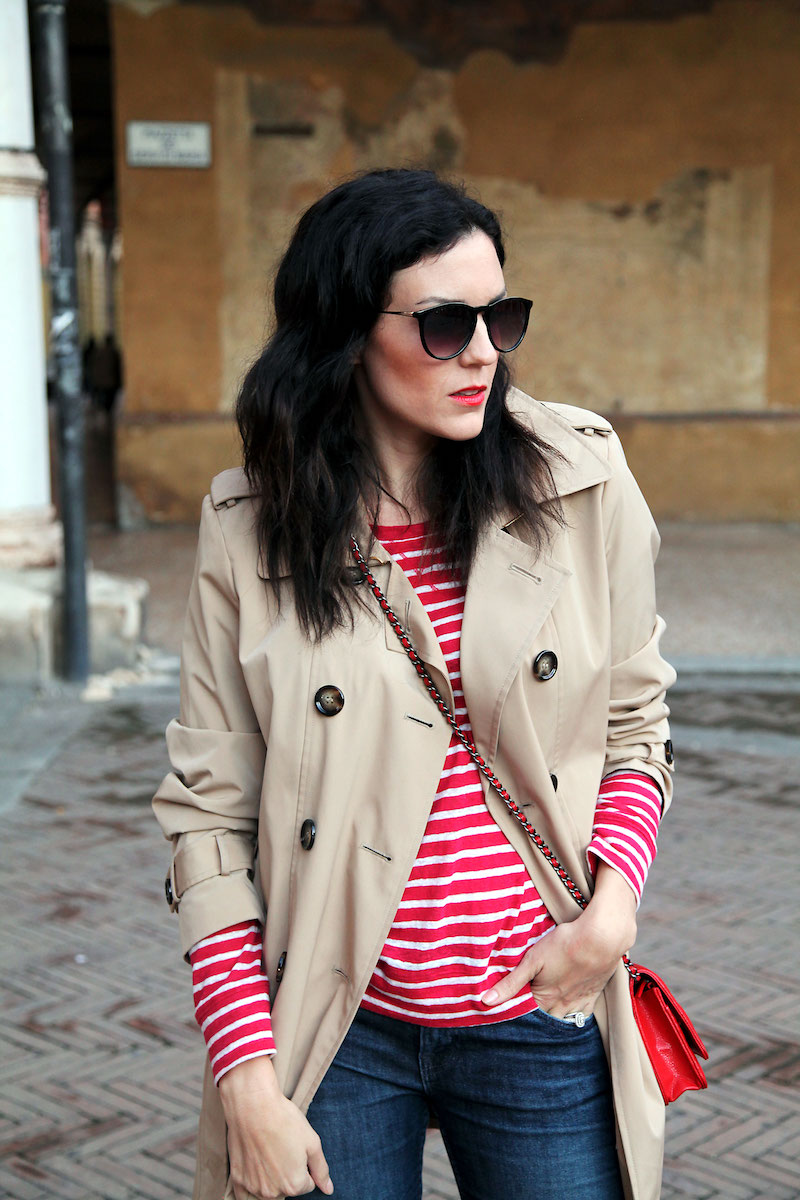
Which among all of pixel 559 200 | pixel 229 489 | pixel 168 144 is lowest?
pixel 229 489

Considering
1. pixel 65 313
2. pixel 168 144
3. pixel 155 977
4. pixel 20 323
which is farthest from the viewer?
pixel 168 144

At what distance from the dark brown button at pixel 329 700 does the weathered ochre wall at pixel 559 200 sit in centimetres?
983

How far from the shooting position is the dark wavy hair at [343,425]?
1.71 metres

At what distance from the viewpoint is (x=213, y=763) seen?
69.1 inches

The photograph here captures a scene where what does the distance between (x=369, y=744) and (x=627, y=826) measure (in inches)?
13.2

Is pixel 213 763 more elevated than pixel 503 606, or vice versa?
pixel 503 606

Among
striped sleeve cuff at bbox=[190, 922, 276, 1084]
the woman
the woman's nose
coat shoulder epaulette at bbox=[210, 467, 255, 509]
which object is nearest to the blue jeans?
the woman

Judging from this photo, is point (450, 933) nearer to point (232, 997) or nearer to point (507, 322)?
A: point (232, 997)

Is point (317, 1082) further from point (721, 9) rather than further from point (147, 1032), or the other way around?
point (721, 9)

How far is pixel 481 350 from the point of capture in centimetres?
173

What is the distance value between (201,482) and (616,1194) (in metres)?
10.6

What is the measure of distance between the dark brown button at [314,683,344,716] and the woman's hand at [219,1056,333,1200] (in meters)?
0.40

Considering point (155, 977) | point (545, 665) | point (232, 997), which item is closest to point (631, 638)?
point (545, 665)

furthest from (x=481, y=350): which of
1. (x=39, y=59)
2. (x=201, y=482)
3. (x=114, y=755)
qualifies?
(x=201, y=482)
